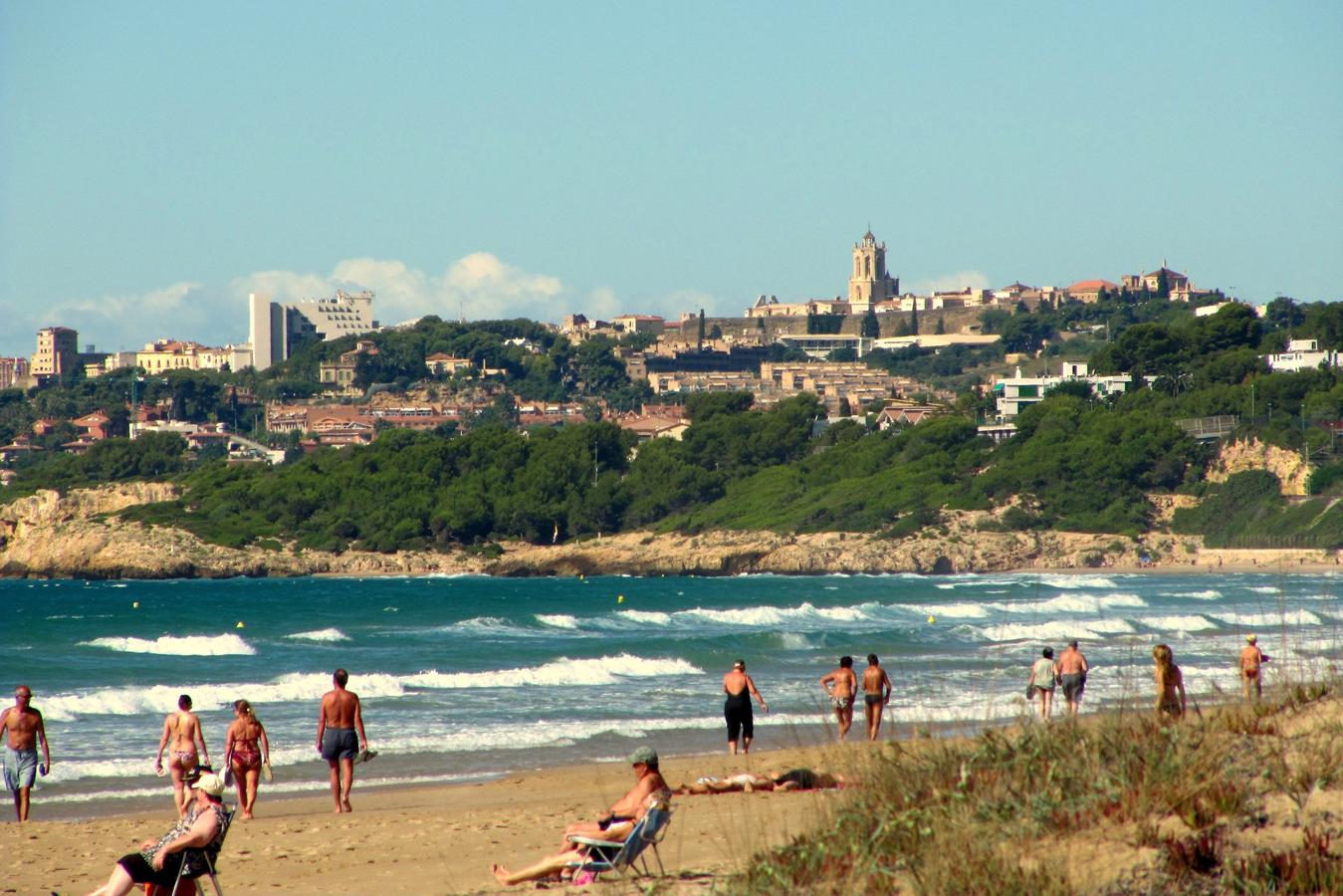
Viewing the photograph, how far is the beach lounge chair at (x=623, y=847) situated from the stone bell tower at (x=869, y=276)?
7409 inches

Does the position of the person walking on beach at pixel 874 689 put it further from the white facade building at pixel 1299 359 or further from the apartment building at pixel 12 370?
the apartment building at pixel 12 370

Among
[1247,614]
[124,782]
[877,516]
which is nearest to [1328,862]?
[124,782]

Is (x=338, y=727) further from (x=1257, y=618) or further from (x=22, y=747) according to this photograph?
(x=1257, y=618)

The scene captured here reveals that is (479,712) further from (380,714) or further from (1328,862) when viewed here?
(1328,862)

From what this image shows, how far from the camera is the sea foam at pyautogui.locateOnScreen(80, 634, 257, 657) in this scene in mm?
31688

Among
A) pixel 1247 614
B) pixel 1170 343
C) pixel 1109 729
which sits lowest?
pixel 1247 614

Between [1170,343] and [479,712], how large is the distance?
74.4 metres

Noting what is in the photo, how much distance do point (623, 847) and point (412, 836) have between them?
3179 mm

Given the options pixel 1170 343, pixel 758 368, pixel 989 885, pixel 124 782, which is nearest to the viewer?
pixel 989 885

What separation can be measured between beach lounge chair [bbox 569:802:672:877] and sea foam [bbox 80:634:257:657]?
24.9 m

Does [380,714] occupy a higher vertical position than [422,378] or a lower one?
lower

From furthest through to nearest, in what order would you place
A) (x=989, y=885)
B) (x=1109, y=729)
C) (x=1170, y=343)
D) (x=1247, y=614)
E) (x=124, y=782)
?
(x=1170, y=343) < (x=1247, y=614) < (x=124, y=782) < (x=1109, y=729) < (x=989, y=885)

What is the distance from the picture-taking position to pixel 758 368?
509 feet

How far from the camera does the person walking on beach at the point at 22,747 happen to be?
11141 millimetres
